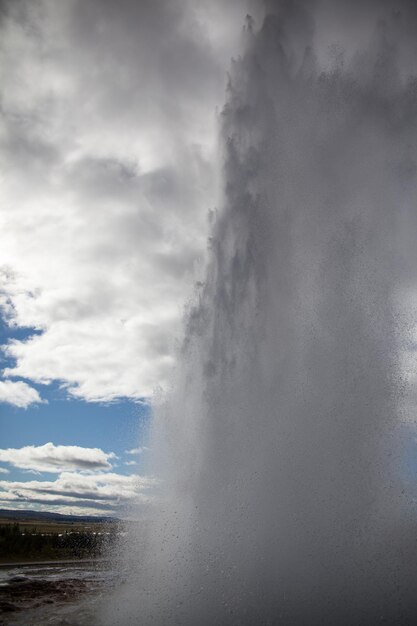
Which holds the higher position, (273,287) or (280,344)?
(273,287)

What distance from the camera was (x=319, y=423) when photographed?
844 inches

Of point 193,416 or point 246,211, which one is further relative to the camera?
point 246,211

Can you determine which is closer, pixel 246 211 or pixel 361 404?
pixel 361 404

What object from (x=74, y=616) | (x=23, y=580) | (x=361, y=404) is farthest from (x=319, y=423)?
(x=23, y=580)

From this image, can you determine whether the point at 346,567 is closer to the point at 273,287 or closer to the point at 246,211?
the point at 273,287

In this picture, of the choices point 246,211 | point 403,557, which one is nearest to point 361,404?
point 403,557

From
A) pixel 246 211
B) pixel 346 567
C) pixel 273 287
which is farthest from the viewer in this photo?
pixel 246 211

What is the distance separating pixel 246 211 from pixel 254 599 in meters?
21.3

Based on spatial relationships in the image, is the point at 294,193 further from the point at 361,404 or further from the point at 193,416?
the point at 193,416

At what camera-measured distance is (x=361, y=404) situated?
21984 mm

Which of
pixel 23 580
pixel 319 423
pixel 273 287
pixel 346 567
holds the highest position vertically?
pixel 273 287

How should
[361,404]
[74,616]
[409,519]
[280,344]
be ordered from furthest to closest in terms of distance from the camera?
[280,344] → [361,404] → [409,519] → [74,616]

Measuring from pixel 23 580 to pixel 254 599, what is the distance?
21.5 metres

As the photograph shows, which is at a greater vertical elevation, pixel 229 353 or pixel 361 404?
pixel 229 353
